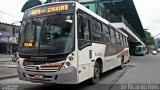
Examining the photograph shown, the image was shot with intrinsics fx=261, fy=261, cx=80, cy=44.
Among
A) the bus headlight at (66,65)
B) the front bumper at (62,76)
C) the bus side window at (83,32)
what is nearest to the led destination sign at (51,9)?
the bus side window at (83,32)

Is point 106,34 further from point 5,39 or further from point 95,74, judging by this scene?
point 5,39

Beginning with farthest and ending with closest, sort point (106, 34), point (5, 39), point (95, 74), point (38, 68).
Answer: point (5, 39)
point (106, 34)
point (95, 74)
point (38, 68)

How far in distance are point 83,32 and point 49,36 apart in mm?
1291

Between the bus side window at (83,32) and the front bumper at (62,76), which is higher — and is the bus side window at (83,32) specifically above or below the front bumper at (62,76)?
above

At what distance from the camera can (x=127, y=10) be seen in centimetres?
4106

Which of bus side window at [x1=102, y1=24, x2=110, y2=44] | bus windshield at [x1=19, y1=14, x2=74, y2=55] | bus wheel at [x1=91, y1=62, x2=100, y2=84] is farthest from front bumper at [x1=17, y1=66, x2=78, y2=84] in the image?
bus side window at [x1=102, y1=24, x2=110, y2=44]

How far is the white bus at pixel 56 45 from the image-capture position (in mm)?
8203

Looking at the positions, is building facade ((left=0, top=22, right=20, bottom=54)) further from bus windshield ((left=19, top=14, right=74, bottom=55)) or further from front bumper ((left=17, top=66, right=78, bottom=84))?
front bumper ((left=17, top=66, right=78, bottom=84))

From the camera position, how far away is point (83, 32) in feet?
30.0

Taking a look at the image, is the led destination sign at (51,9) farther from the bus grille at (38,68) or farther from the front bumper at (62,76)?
the front bumper at (62,76)

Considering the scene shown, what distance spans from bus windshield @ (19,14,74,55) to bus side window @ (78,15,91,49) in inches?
14.9

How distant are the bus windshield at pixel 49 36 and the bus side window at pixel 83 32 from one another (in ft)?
1.24

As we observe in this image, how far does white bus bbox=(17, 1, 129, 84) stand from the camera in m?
8.20

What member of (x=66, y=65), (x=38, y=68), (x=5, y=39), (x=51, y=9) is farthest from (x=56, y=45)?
(x=5, y=39)
